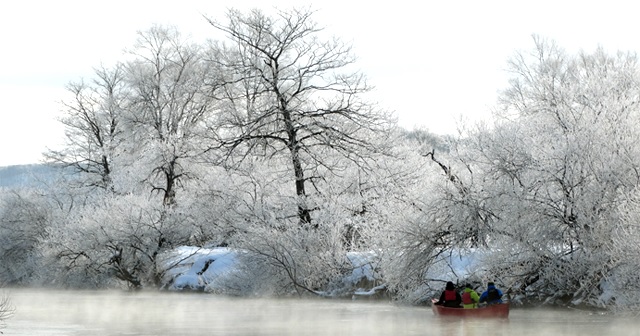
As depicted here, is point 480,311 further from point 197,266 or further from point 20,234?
point 20,234

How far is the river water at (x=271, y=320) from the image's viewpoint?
23812 millimetres

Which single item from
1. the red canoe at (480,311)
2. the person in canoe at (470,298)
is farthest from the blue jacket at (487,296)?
the red canoe at (480,311)

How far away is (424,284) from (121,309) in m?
9.96

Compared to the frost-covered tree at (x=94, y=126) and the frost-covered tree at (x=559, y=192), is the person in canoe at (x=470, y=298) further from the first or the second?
the frost-covered tree at (x=94, y=126)

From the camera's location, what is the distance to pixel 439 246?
3006 centimetres

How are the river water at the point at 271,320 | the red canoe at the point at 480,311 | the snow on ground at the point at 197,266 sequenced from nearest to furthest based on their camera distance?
the river water at the point at 271,320 → the red canoe at the point at 480,311 → the snow on ground at the point at 197,266

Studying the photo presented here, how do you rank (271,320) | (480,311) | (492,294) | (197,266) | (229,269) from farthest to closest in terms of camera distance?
(197,266) < (229,269) < (271,320) < (492,294) < (480,311)

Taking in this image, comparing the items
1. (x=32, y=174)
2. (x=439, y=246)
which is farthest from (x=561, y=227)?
(x=32, y=174)

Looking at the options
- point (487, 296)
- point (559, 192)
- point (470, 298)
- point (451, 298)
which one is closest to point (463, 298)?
point (470, 298)

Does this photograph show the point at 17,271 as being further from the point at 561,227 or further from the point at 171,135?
the point at 561,227

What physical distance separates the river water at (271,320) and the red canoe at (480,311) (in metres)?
0.24

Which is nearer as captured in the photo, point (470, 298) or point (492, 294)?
point (492, 294)

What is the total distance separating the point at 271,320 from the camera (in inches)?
1067

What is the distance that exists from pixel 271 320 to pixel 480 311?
582cm
